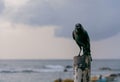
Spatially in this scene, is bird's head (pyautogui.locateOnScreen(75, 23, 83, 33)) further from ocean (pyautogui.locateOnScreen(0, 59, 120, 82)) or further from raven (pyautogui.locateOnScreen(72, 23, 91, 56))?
ocean (pyautogui.locateOnScreen(0, 59, 120, 82))

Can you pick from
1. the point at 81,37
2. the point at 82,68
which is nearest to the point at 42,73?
the point at 81,37

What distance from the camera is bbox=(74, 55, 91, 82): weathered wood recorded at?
14.0 meters

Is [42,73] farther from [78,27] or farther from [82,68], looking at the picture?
[82,68]

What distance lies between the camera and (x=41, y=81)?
66.8m

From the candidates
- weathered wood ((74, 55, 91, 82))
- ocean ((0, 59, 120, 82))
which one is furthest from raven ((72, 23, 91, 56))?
ocean ((0, 59, 120, 82))

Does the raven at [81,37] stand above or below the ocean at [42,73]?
below

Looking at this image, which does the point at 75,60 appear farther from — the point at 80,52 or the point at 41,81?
the point at 41,81

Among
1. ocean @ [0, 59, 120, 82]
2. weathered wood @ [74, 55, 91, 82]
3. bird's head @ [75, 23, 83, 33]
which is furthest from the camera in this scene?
ocean @ [0, 59, 120, 82]

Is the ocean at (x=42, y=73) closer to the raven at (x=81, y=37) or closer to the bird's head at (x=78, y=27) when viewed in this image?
the raven at (x=81, y=37)

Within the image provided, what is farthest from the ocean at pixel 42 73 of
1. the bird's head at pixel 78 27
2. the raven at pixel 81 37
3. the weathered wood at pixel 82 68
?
the weathered wood at pixel 82 68

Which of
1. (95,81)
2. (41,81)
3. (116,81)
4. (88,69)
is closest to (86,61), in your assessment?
(88,69)

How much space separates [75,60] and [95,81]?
3223 cm

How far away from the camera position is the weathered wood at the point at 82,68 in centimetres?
1398

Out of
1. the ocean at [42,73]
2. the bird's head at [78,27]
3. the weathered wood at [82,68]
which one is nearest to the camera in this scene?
the weathered wood at [82,68]
